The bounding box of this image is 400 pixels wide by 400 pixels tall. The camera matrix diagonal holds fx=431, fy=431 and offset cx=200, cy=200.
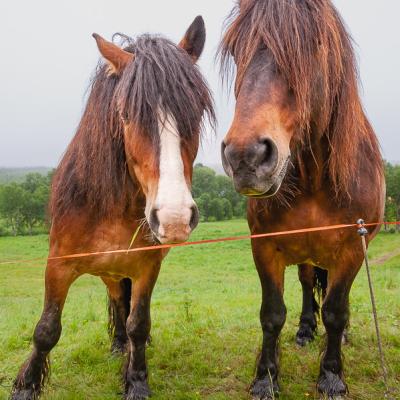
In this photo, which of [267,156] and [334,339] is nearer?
[267,156]

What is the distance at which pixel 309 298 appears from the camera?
5.18 metres

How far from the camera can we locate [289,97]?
8.11ft

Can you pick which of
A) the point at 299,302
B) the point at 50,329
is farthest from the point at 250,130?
the point at 299,302

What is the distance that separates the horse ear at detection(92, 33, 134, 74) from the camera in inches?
122

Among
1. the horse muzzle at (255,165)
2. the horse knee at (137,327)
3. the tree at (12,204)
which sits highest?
the horse muzzle at (255,165)

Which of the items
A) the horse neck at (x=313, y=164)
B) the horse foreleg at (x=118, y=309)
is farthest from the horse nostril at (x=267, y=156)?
the horse foreleg at (x=118, y=309)

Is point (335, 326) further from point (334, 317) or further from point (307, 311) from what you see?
point (307, 311)

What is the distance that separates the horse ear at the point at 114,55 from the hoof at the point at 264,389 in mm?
2743

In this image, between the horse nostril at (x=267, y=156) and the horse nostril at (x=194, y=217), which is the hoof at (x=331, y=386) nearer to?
the horse nostril at (x=194, y=217)

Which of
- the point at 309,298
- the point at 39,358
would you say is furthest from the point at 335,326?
the point at 39,358

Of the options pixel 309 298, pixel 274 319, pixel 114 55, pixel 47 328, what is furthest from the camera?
→ pixel 309 298

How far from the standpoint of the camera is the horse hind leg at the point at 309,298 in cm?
498

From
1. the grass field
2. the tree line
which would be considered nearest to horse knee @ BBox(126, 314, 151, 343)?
the grass field

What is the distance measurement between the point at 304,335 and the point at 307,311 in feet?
0.93
